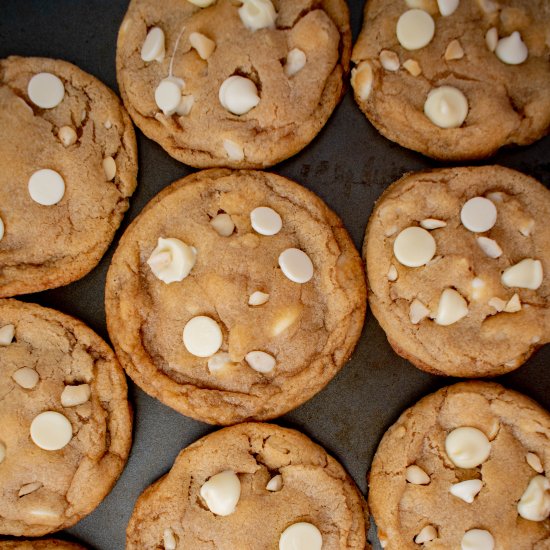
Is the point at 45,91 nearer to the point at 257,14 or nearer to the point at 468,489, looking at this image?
the point at 257,14

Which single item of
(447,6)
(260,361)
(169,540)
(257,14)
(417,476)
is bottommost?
(169,540)

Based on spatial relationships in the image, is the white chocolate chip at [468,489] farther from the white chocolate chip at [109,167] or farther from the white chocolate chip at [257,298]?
the white chocolate chip at [109,167]

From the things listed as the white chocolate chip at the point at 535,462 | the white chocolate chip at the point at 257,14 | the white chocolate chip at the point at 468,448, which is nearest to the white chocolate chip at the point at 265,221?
the white chocolate chip at the point at 257,14

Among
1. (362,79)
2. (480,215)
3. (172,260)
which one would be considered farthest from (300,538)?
(362,79)

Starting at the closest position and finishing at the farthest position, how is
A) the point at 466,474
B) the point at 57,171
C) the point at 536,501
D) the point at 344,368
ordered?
the point at 536,501 → the point at 466,474 → the point at 57,171 → the point at 344,368

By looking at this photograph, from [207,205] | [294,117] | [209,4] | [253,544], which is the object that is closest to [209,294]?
[207,205]

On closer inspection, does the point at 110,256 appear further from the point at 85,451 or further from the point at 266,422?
the point at 266,422

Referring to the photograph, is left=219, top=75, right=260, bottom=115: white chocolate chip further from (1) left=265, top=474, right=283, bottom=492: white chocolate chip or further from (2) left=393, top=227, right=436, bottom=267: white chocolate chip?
(1) left=265, top=474, right=283, bottom=492: white chocolate chip

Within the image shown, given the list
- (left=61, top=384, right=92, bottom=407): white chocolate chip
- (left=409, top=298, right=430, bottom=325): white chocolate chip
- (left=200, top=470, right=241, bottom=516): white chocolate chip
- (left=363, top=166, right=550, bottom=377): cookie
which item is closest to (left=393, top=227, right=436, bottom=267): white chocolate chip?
(left=363, top=166, right=550, bottom=377): cookie
